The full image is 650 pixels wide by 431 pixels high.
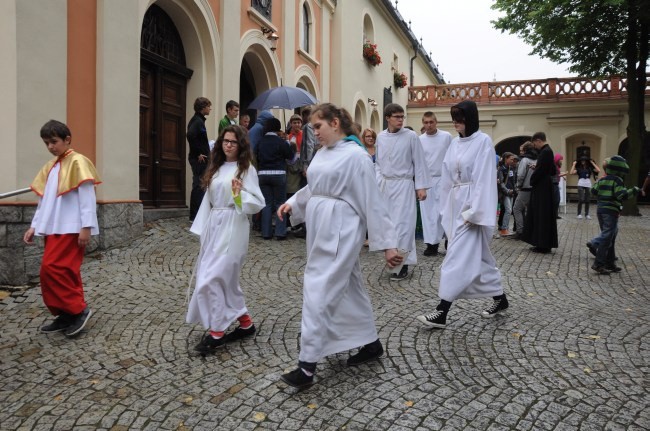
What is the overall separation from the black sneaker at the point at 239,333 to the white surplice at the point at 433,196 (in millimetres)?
4445

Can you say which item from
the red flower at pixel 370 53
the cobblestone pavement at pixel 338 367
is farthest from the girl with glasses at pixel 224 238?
the red flower at pixel 370 53

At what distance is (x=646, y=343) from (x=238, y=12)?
10270 millimetres

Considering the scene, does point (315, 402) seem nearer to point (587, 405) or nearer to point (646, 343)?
point (587, 405)

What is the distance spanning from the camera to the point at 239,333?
4.24 meters

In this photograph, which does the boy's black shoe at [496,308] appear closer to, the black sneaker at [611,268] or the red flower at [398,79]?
the black sneaker at [611,268]

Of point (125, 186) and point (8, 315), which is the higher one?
point (125, 186)

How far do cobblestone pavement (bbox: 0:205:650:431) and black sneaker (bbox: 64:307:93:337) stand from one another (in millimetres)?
94

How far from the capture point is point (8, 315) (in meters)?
5.01

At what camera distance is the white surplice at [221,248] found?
156 inches

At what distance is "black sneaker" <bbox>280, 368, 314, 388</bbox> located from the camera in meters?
3.28

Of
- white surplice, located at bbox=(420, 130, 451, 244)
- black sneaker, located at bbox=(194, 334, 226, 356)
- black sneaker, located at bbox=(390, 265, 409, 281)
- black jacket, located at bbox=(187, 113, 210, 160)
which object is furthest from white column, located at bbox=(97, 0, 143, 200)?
white surplice, located at bbox=(420, 130, 451, 244)

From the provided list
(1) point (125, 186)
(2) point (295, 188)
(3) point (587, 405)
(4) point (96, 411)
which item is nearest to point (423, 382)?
(3) point (587, 405)

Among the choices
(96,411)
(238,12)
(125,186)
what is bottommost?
(96,411)

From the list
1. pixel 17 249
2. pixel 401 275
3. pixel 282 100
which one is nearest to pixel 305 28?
pixel 282 100
